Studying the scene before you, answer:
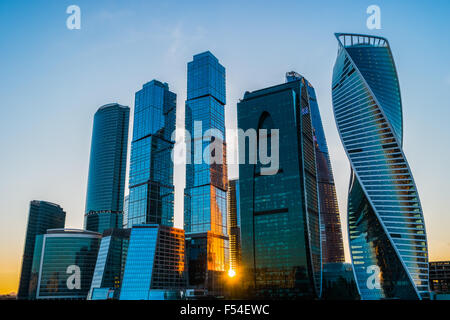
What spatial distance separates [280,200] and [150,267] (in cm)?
6527

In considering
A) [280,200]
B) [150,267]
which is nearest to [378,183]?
[280,200]

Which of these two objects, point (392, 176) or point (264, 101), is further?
point (264, 101)

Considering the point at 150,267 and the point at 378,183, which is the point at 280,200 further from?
the point at 150,267

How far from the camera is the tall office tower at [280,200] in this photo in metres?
165

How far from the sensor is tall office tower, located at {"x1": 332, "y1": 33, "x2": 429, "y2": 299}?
153500 millimetres

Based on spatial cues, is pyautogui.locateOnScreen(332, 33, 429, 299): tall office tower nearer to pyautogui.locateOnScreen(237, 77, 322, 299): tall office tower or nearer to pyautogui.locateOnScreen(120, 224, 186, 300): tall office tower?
pyautogui.locateOnScreen(237, 77, 322, 299): tall office tower

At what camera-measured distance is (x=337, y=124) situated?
17250 centimetres

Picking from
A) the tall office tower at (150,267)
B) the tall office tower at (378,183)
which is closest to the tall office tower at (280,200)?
the tall office tower at (378,183)

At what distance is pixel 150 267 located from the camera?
178m

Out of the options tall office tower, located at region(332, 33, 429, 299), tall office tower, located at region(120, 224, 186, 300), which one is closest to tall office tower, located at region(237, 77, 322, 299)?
tall office tower, located at region(332, 33, 429, 299)

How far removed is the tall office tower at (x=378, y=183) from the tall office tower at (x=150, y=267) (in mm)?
85341
